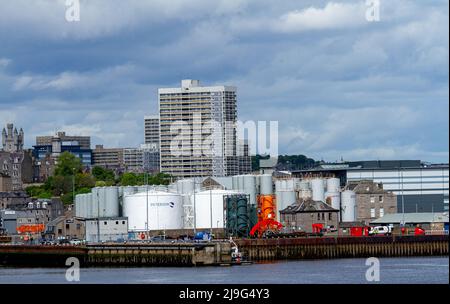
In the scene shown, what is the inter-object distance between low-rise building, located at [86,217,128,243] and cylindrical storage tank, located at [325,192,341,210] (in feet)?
82.4

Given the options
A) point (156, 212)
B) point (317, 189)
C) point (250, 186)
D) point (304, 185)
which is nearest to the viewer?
point (156, 212)

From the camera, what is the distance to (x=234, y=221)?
138 meters

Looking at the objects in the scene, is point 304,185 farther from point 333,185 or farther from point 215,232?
point 215,232

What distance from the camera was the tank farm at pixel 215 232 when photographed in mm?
110812

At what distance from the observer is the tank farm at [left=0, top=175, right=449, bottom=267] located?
364 ft

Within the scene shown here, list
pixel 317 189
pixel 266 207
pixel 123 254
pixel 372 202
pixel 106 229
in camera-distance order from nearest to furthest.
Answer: pixel 123 254, pixel 266 207, pixel 106 229, pixel 372 202, pixel 317 189

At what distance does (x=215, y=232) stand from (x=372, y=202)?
24.7 m

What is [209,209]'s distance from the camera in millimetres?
141125

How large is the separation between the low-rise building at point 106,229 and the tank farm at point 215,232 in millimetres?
331

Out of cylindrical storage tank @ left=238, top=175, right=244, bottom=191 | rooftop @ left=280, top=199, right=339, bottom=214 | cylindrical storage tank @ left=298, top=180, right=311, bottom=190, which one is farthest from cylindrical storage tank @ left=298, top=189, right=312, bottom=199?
rooftop @ left=280, top=199, right=339, bottom=214

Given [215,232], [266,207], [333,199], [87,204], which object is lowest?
[215,232]

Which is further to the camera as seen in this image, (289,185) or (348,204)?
(289,185)

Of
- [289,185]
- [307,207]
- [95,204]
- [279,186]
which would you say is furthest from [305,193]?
[95,204]

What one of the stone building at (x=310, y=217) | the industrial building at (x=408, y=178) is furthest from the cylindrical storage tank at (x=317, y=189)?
the stone building at (x=310, y=217)
